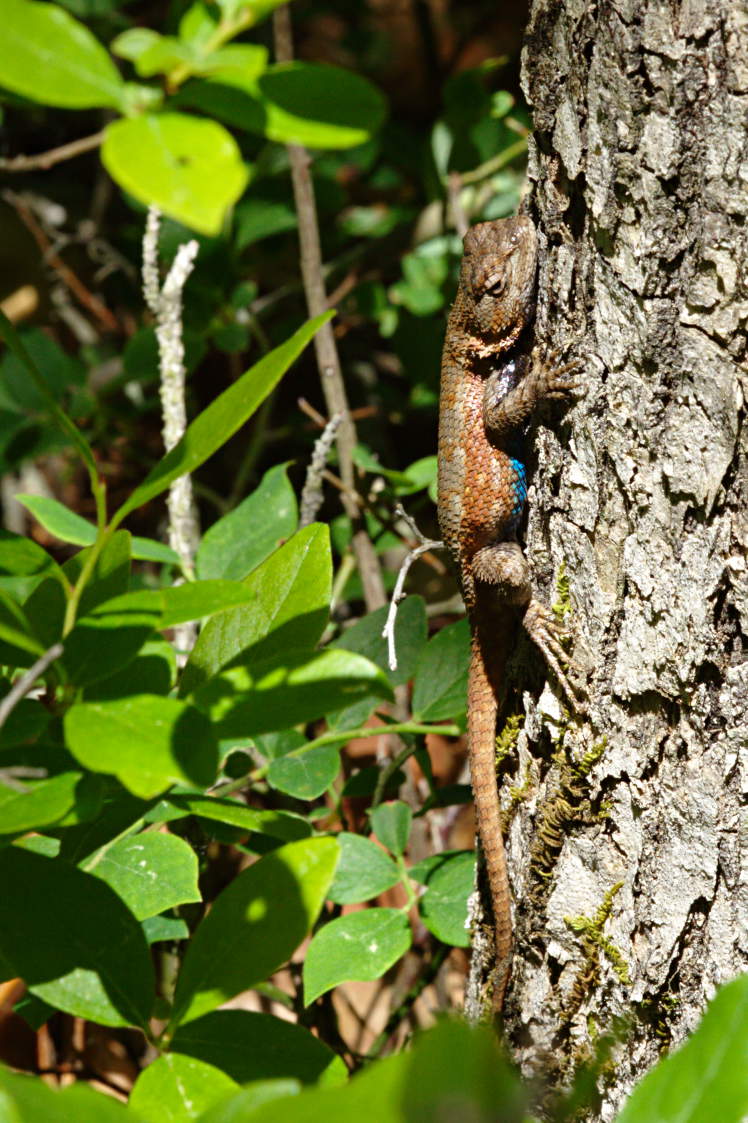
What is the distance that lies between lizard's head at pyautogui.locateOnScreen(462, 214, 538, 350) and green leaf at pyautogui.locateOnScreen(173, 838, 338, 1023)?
1033 millimetres

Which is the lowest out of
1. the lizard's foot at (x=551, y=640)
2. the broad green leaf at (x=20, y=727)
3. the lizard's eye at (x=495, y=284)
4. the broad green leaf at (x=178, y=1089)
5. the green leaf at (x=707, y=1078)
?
the broad green leaf at (x=178, y=1089)

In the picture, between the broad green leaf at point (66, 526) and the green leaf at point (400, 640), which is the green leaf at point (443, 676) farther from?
the broad green leaf at point (66, 526)

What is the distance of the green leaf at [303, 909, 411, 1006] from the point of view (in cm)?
160

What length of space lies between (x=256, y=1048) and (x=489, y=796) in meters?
0.77

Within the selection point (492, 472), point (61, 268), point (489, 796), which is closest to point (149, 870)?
point (489, 796)

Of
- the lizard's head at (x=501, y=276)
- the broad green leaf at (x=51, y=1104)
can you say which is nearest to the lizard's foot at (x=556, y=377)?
the lizard's head at (x=501, y=276)

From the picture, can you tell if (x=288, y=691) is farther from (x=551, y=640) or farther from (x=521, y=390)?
(x=521, y=390)

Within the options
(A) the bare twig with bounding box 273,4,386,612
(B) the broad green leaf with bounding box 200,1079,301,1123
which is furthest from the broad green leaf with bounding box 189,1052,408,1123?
(A) the bare twig with bounding box 273,4,386,612

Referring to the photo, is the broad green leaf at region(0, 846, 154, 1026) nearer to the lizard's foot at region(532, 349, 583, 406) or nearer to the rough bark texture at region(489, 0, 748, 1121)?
the rough bark texture at region(489, 0, 748, 1121)

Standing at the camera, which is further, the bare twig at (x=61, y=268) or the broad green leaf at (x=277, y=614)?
the bare twig at (x=61, y=268)

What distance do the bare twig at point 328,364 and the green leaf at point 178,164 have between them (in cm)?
181

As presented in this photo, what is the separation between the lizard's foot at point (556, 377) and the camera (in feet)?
4.85

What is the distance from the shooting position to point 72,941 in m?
1.11

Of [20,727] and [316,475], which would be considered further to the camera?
[316,475]
